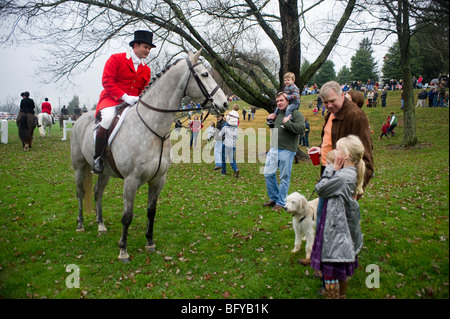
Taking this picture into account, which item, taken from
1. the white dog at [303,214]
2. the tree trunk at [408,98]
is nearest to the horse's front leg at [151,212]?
the white dog at [303,214]

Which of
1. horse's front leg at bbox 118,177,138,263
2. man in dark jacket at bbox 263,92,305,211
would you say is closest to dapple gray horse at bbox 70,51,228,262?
horse's front leg at bbox 118,177,138,263

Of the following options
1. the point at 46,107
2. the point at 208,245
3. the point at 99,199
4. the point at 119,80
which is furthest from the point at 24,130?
the point at 208,245

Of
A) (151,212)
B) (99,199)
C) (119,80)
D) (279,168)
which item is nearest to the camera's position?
(151,212)

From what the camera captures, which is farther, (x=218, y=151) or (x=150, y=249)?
(x=218, y=151)

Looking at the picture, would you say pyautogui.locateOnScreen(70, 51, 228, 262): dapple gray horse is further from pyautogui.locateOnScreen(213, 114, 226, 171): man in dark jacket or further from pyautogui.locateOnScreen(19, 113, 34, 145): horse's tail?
pyautogui.locateOnScreen(19, 113, 34, 145): horse's tail

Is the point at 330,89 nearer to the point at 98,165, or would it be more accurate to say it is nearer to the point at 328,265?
the point at 328,265

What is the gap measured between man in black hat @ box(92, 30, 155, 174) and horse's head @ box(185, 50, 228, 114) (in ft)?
3.71

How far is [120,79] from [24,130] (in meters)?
13.5

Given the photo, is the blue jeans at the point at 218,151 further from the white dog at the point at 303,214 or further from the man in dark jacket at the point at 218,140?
the white dog at the point at 303,214

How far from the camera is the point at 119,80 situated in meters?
5.26

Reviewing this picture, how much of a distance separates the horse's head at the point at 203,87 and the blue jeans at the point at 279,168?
280cm

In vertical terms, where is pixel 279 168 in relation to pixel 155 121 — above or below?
below

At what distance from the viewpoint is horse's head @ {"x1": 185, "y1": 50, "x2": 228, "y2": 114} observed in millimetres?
4305

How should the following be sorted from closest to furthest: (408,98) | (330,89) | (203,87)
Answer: (330,89) < (203,87) < (408,98)
